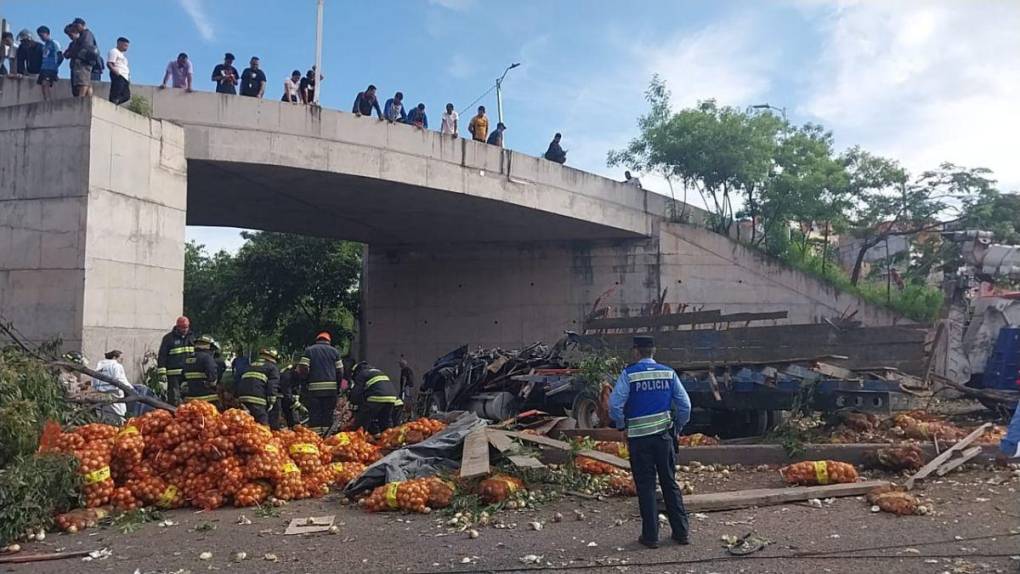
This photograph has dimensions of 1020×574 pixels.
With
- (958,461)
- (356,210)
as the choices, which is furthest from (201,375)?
(958,461)

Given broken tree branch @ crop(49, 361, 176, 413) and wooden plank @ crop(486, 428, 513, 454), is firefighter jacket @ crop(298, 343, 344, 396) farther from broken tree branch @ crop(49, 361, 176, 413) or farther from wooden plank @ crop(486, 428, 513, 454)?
wooden plank @ crop(486, 428, 513, 454)

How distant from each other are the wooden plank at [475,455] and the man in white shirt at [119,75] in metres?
8.44

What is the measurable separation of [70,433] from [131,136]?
6102 mm

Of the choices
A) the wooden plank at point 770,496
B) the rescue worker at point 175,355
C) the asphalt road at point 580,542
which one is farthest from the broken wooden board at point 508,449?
the rescue worker at point 175,355

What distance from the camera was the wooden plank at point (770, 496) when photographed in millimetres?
6508

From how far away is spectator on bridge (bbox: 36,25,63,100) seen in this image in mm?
12211

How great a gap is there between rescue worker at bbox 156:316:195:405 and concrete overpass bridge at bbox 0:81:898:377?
3.72 feet

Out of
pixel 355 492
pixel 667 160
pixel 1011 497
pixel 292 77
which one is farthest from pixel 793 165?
pixel 355 492

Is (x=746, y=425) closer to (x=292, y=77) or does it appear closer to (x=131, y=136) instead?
(x=131, y=136)

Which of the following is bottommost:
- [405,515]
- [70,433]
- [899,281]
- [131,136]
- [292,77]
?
[405,515]

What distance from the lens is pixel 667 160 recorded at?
20.9 metres

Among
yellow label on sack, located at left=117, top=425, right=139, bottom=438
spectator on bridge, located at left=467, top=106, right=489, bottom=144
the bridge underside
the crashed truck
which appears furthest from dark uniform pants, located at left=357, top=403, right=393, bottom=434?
spectator on bridge, located at left=467, top=106, right=489, bottom=144

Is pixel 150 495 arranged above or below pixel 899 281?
below

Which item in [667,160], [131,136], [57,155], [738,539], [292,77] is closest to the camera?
[738,539]
